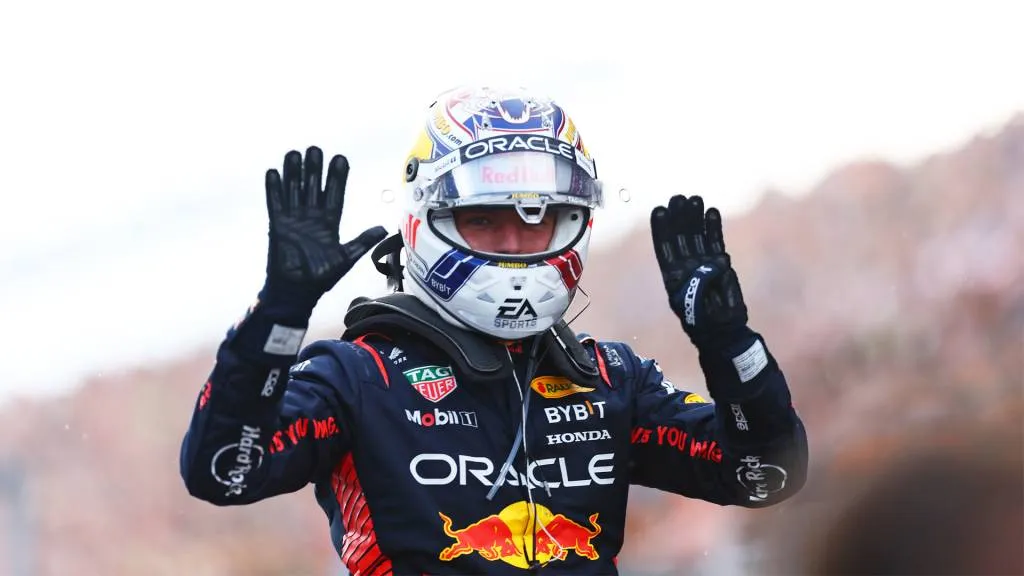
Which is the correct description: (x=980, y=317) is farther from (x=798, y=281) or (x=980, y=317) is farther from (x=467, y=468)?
(x=467, y=468)

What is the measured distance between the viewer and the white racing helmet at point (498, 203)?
174 inches

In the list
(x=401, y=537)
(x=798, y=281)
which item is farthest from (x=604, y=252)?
(x=401, y=537)

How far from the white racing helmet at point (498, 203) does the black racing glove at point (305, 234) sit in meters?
0.72

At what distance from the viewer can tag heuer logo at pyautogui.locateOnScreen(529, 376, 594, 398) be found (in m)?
4.48

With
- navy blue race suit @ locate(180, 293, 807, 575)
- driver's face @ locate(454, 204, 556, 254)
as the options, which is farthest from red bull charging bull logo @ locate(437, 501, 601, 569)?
driver's face @ locate(454, 204, 556, 254)

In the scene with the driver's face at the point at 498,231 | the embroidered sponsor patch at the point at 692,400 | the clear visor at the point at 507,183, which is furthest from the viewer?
the embroidered sponsor patch at the point at 692,400

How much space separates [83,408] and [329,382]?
20.4ft

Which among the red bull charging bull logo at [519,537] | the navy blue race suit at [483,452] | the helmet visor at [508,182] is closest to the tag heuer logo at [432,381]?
the navy blue race suit at [483,452]

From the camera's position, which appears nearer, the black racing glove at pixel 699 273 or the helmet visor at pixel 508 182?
the black racing glove at pixel 699 273

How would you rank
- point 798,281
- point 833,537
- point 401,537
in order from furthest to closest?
point 798,281
point 833,537
point 401,537

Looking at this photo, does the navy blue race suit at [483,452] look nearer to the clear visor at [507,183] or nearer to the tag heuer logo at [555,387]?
the tag heuer logo at [555,387]

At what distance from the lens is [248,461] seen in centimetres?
376

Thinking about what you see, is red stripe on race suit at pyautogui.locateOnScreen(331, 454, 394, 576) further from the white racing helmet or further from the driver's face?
the driver's face

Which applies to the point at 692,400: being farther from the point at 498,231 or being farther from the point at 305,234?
the point at 305,234
